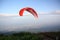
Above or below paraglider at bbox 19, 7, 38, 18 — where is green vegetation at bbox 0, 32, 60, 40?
below

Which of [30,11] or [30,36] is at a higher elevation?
[30,11]

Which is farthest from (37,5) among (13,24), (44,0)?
(13,24)

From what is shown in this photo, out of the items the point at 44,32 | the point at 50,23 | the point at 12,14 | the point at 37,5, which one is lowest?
the point at 44,32

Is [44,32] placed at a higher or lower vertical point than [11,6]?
lower

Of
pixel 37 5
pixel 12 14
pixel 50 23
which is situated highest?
pixel 37 5

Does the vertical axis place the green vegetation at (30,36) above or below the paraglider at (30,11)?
below

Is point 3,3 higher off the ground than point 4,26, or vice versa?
point 3,3

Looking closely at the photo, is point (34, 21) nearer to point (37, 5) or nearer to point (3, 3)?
point (37, 5)

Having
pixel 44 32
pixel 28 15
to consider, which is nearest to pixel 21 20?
pixel 28 15

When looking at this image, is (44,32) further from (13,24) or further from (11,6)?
(11,6)
